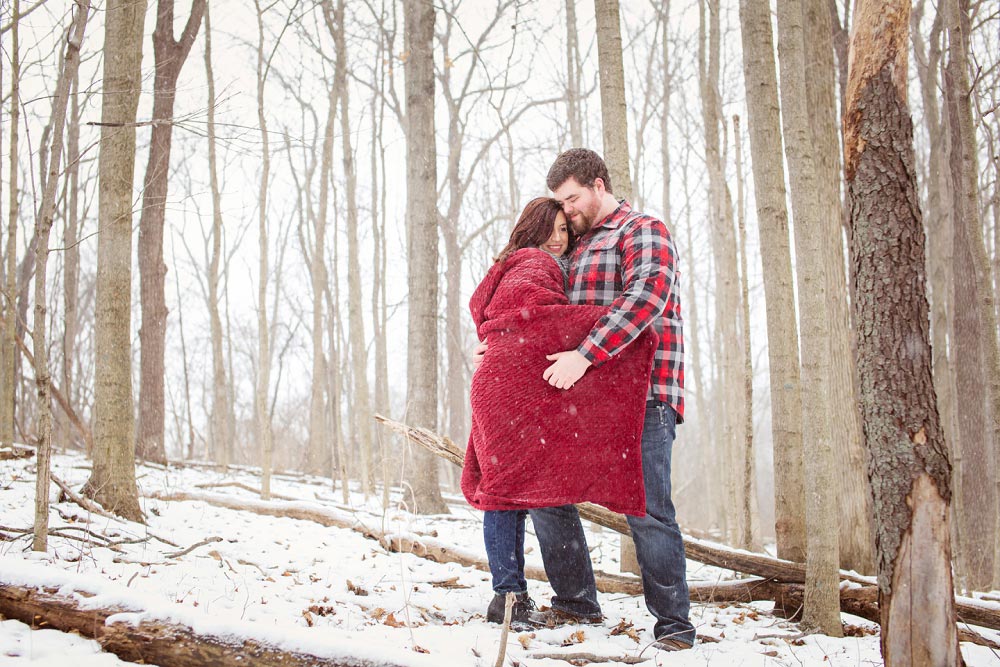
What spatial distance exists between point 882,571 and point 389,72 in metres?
12.8

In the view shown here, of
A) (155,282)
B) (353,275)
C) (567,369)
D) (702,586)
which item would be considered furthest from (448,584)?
(155,282)

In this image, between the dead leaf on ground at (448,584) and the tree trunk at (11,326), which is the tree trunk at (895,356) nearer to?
the dead leaf on ground at (448,584)

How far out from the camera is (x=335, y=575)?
380 cm

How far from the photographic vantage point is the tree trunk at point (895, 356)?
196 centimetres

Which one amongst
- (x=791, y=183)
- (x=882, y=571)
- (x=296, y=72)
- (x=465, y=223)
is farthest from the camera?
(x=465, y=223)

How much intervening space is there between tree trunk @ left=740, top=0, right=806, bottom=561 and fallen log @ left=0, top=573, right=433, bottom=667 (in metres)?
2.64

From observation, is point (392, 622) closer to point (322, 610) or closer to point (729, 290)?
point (322, 610)

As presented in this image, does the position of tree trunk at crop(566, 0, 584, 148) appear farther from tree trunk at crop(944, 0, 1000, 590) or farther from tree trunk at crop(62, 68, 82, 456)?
tree trunk at crop(62, 68, 82, 456)

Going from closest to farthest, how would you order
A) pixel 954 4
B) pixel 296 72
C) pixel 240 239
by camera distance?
→ pixel 954 4, pixel 296 72, pixel 240 239

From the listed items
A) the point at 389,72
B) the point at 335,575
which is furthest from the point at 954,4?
the point at 389,72

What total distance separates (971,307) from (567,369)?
6933 millimetres

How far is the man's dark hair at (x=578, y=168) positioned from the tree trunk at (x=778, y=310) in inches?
49.6

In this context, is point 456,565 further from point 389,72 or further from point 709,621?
point 389,72

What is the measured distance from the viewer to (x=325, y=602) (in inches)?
123
